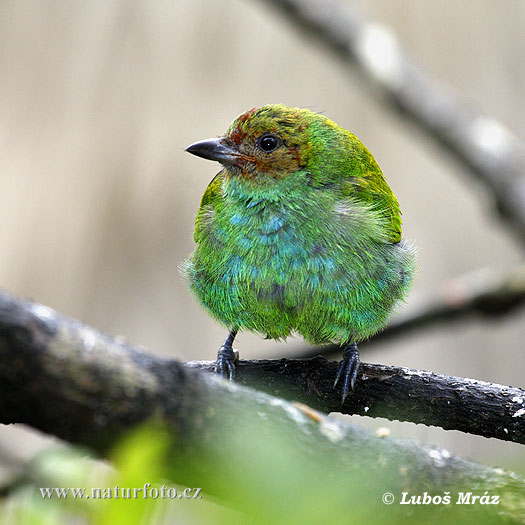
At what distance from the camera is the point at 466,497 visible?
1.34m

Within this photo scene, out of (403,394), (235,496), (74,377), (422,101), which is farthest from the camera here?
(422,101)

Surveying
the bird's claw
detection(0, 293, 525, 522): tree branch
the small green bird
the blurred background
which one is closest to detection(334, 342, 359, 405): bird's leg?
the small green bird

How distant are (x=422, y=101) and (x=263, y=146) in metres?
1.38

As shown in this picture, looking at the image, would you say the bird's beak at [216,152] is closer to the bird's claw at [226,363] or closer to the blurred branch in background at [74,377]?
the bird's claw at [226,363]

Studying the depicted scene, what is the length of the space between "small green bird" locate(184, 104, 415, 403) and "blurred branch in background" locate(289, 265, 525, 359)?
74cm

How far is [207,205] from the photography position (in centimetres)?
303

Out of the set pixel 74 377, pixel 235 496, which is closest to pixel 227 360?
pixel 74 377

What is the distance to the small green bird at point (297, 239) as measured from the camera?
2.69m

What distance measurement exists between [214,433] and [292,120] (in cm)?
216

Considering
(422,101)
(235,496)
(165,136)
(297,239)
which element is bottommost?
(235,496)

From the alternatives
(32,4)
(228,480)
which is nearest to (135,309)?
(32,4)

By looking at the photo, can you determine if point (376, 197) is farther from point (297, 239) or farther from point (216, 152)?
point (216, 152)

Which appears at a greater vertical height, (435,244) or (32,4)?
(32,4)

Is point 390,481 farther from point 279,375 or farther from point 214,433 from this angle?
point 279,375
